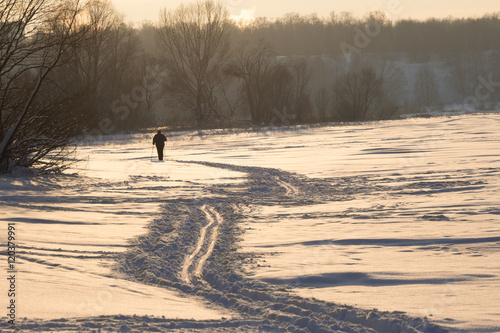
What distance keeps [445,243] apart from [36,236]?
17.5 ft

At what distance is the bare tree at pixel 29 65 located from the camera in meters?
14.2

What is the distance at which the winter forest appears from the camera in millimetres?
15398

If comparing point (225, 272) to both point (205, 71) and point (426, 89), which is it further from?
point (426, 89)

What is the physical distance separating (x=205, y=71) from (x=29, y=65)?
44224 mm

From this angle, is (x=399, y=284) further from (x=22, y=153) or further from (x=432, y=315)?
(x=22, y=153)

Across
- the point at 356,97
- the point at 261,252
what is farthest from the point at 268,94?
the point at 261,252

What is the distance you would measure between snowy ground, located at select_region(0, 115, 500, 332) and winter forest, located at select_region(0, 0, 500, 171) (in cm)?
218

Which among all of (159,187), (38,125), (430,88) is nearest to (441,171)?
(159,187)

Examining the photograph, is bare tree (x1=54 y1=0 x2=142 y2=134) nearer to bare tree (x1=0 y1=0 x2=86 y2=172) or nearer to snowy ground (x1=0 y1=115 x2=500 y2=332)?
bare tree (x1=0 y1=0 x2=86 y2=172)

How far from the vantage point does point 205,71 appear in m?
58.1

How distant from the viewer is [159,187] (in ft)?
51.8

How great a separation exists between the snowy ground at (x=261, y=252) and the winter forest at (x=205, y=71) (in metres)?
2.18

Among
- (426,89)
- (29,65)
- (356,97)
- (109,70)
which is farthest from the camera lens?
(426,89)

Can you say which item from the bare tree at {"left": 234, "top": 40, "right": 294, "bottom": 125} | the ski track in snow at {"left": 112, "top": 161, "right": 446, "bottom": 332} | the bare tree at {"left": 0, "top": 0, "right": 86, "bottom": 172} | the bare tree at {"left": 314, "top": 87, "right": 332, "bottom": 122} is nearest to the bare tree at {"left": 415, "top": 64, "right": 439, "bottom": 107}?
the bare tree at {"left": 314, "top": 87, "right": 332, "bottom": 122}
